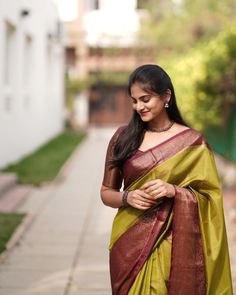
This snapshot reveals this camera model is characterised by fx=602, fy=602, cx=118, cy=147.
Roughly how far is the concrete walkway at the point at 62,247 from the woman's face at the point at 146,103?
236cm

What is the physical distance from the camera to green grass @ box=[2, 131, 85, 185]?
11.2 metres

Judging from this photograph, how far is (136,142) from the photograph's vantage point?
2934mm

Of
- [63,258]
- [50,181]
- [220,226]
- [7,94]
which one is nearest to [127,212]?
[220,226]

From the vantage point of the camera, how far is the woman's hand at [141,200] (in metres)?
2.79

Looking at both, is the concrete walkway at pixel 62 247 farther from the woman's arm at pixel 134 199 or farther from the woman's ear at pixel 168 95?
the woman's ear at pixel 168 95

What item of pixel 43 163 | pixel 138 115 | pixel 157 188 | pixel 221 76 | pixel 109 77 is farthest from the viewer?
pixel 109 77

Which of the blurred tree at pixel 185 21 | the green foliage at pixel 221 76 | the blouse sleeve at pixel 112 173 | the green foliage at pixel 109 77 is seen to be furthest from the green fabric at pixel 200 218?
the green foliage at pixel 109 77

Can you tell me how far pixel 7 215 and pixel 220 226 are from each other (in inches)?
200

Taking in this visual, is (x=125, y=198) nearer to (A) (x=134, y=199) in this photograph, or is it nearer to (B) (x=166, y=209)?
(A) (x=134, y=199)

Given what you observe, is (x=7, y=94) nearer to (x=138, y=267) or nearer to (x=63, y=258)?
(x=63, y=258)

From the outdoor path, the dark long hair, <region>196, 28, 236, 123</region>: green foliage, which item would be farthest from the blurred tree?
the dark long hair

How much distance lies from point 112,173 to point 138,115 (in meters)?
0.32

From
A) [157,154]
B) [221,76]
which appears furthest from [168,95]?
[221,76]

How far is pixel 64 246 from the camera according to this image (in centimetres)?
642
